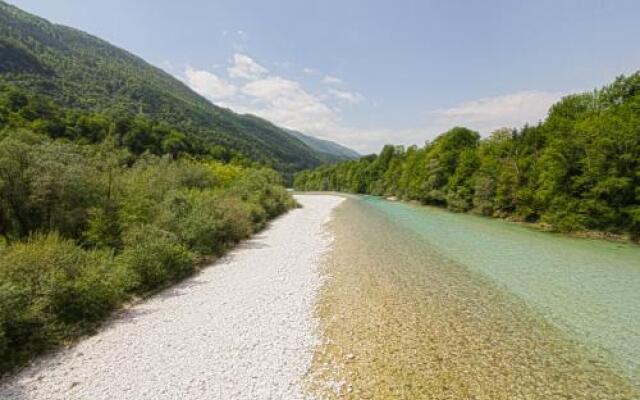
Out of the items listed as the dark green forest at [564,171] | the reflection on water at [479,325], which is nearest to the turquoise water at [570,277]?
the reflection on water at [479,325]

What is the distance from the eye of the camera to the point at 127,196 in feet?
45.0

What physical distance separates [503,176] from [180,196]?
29.7m

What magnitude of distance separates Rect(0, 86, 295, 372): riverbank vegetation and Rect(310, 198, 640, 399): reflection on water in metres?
6.17

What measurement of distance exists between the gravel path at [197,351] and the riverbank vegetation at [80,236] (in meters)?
0.81

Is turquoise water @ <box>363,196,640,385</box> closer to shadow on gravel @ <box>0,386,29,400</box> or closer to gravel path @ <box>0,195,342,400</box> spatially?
gravel path @ <box>0,195,342,400</box>

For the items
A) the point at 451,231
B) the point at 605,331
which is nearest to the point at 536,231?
the point at 451,231

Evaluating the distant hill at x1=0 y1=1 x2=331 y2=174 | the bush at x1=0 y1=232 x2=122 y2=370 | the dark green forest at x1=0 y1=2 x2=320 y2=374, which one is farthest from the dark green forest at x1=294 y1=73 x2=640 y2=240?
the distant hill at x1=0 y1=1 x2=331 y2=174

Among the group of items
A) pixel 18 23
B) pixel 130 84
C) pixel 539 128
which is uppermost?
pixel 18 23

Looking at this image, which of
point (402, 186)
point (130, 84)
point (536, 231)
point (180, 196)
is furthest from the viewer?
point (130, 84)

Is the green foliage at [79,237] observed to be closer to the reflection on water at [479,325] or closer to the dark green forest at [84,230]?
the dark green forest at [84,230]

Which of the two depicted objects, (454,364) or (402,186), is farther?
(402,186)

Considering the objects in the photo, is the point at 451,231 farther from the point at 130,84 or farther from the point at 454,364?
the point at 130,84

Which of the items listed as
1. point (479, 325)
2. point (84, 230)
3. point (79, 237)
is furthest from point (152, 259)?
point (479, 325)

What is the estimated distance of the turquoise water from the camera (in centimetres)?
774
